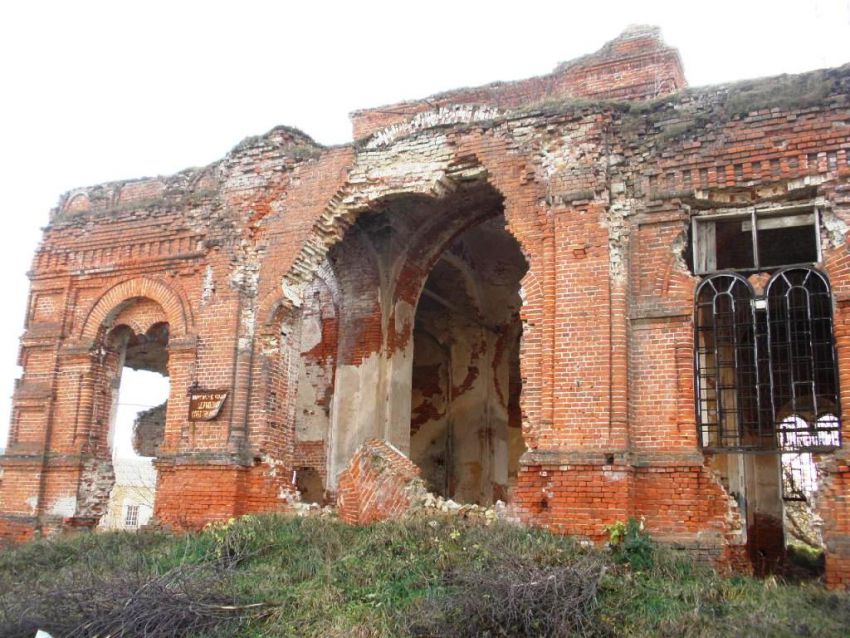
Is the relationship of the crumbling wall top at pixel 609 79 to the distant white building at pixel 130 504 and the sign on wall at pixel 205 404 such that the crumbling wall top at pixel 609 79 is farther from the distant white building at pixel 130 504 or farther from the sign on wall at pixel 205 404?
the distant white building at pixel 130 504

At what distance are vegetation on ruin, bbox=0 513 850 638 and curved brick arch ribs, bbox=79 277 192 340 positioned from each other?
395cm

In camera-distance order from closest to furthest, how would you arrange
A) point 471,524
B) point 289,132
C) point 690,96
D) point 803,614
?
point 803,614
point 471,524
point 690,96
point 289,132

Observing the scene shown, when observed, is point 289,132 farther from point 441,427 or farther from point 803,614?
point 803,614

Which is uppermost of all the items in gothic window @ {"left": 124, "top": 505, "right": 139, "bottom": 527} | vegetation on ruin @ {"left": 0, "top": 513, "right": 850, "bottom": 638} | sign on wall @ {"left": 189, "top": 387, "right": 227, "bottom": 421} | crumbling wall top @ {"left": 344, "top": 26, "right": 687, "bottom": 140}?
crumbling wall top @ {"left": 344, "top": 26, "right": 687, "bottom": 140}

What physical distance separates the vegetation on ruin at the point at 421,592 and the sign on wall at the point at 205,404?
95.6 inches

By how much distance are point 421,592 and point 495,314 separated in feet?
31.2

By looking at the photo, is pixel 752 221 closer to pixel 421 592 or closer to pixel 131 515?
pixel 421 592

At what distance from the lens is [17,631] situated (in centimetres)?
693

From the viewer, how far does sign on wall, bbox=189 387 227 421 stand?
11.2m

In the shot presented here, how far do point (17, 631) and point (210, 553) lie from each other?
2.24m

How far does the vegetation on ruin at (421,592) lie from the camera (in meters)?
6.36

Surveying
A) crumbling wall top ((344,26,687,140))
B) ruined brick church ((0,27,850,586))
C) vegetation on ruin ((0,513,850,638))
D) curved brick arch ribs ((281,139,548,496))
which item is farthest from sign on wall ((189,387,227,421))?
crumbling wall top ((344,26,687,140))

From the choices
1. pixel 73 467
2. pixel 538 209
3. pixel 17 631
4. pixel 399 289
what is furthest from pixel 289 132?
pixel 17 631

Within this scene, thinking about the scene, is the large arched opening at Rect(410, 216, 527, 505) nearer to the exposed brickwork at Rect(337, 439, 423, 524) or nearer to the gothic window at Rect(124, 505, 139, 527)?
the exposed brickwork at Rect(337, 439, 423, 524)
